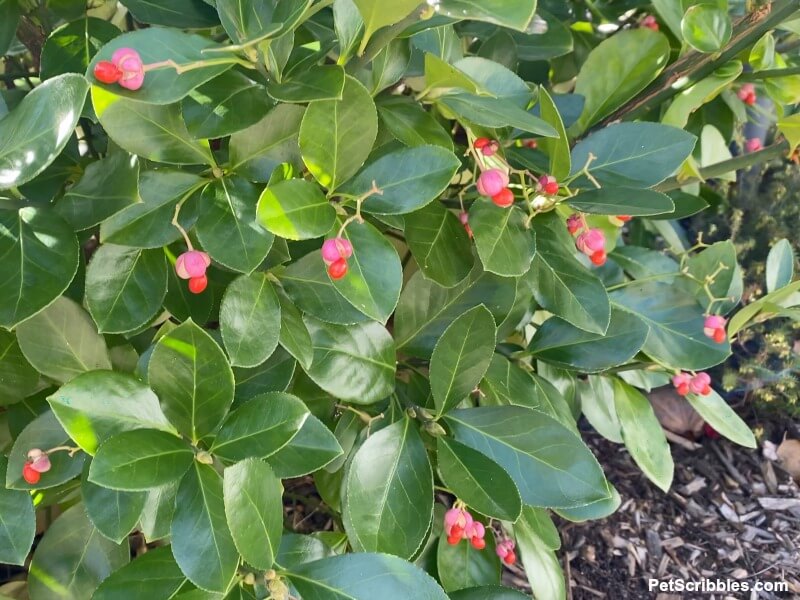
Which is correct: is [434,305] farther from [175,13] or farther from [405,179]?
[175,13]

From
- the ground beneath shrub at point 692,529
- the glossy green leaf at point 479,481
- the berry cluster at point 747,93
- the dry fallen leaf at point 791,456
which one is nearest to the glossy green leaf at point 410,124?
the glossy green leaf at point 479,481

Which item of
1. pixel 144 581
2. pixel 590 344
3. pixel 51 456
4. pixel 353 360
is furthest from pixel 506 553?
pixel 51 456

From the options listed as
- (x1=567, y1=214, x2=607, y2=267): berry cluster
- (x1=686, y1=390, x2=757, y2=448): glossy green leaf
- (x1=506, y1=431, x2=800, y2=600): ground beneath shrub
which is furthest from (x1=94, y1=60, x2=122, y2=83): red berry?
(x1=506, y1=431, x2=800, y2=600): ground beneath shrub

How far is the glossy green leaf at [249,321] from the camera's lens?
0.68 meters

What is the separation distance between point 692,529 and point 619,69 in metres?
1.25

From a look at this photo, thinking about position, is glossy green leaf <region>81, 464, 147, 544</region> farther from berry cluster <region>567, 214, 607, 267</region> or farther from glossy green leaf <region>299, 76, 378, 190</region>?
berry cluster <region>567, 214, 607, 267</region>

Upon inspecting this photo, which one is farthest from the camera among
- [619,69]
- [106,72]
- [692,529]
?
[692,529]

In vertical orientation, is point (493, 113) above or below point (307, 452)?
above

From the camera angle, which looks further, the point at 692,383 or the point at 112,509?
the point at 692,383

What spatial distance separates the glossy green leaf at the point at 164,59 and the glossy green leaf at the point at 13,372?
376 mm

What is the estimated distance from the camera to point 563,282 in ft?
2.79

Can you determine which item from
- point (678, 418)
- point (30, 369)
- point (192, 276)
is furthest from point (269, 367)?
point (678, 418)

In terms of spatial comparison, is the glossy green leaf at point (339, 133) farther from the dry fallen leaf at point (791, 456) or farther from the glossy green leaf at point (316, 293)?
the dry fallen leaf at point (791, 456)

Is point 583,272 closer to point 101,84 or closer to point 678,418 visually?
point 101,84
